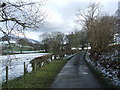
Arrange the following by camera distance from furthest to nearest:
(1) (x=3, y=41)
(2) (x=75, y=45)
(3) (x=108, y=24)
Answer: (2) (x=75, y=45) → (3) (x=108, y=24) → (1) (x=3, y=41)

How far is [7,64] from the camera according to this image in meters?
6.36

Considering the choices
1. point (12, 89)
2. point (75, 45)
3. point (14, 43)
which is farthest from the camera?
point (75, 45)

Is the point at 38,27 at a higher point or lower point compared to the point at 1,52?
higher

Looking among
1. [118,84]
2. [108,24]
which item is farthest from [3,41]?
[108,24]

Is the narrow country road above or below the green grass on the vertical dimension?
below

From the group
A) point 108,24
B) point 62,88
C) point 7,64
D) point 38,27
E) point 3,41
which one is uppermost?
point 108,24

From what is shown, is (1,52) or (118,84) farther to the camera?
(118,84)

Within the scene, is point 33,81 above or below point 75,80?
above

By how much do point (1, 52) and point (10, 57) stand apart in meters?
0.43

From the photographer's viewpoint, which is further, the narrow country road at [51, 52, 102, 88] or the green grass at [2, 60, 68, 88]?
the narrow country road at [51, 52, 102, 88]

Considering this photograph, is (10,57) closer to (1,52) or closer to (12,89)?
(1,52)

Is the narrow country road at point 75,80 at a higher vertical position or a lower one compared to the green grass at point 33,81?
lower

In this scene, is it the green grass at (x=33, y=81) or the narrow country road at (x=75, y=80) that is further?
the narrow country road at (x=75, y=80)

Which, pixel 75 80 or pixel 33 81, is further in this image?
pixel 75 80
